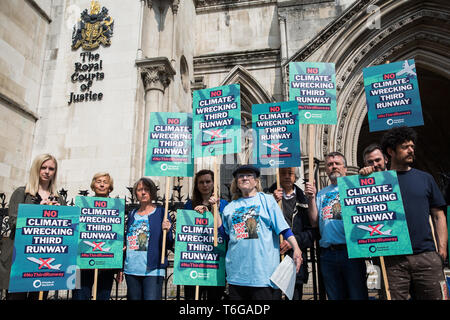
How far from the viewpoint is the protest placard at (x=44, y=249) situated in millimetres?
3385

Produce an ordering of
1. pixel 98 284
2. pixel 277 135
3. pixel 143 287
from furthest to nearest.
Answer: pixel 277 135
pixel 98 284
pixel 143 287

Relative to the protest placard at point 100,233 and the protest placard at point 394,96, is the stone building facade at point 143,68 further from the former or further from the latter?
the protest placard at point 394,96

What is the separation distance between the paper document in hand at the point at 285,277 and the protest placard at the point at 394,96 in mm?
2420

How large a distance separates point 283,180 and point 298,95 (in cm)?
125

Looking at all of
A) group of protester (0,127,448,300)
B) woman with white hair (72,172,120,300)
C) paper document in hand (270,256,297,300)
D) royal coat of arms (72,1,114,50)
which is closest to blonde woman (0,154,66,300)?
group of protester (0,127,448,300)

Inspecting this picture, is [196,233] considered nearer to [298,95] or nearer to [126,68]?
[298,95]

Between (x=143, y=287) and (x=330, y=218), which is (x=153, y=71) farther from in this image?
(x=330, y=218)

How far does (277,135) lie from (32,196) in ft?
9.91

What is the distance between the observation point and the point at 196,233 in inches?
147

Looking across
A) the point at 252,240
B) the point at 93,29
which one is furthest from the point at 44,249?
the point at 93,29

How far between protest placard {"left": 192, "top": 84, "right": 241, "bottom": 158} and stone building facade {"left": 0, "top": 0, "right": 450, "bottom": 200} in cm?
515

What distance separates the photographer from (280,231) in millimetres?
3088

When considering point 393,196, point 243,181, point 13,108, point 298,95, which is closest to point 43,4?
point 13,108

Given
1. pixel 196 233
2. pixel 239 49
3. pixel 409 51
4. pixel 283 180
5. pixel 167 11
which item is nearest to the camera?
pixel 196 233
